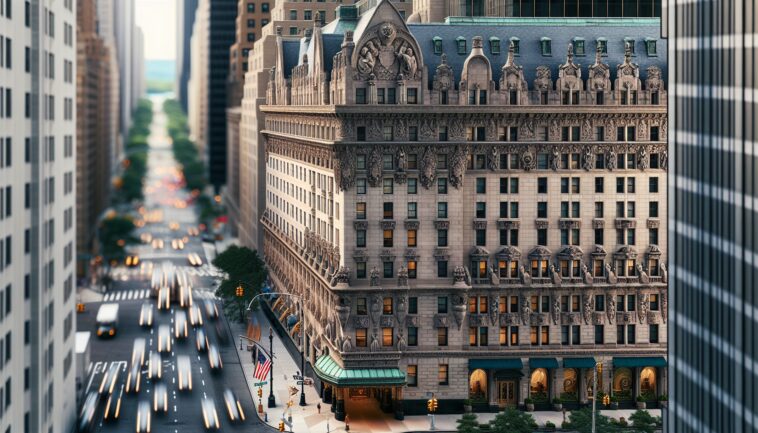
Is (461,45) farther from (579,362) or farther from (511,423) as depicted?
(511,423)

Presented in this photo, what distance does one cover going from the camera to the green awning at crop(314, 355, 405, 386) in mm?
113875

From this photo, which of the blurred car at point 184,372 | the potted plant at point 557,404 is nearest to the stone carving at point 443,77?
the potted plant at point 557,404

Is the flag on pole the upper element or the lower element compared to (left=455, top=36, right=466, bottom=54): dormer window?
lower

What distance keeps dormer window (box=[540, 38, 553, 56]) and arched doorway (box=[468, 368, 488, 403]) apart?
104 feet

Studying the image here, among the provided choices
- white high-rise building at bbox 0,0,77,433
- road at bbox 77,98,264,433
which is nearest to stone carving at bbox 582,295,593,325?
road at bbox 77,98,264,433

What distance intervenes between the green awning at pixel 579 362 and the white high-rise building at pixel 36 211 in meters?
46.8

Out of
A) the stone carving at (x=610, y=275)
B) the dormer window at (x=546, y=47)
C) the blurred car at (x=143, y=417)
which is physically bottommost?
the blurred car at (x=143, y=417)

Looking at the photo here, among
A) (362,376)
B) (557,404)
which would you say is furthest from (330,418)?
(557,404)

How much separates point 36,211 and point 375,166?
40438mm

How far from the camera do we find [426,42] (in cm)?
12169

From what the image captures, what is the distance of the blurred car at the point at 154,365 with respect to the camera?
13350 centimetres

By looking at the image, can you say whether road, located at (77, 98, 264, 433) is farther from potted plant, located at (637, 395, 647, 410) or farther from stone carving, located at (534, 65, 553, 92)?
stone carving, located at (534, 65, 553, 92)

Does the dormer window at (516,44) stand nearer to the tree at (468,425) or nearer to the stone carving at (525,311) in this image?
the stone carving at (525,311)

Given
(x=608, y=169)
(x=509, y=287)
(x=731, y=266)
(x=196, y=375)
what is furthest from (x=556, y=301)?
(x=731, y=266)
